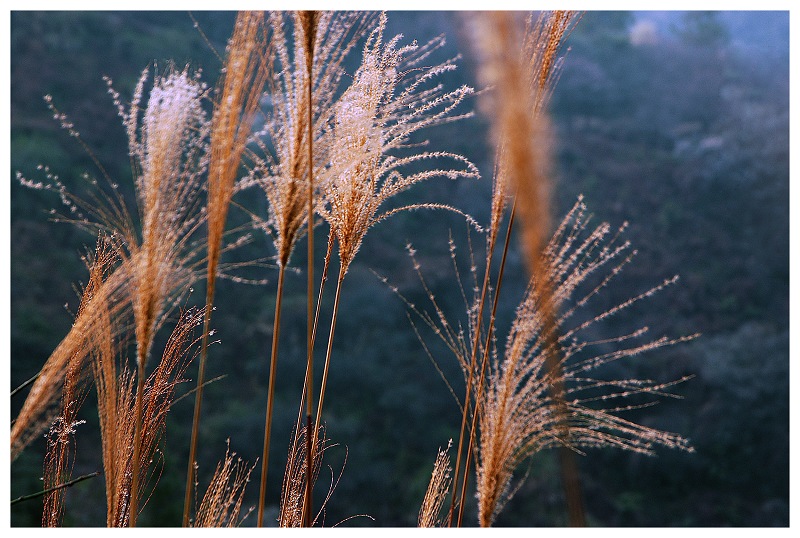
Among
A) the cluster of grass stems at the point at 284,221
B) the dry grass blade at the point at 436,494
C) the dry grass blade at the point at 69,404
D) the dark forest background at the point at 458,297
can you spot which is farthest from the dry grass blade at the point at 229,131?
the dark forest background at the point at 458,297

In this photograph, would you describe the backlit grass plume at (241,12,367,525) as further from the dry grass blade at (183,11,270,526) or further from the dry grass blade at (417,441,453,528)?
the dry grass blade at (417,441,453,528)

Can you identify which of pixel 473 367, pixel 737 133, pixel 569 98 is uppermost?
pixel 569 98

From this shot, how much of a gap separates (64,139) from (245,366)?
10.5 ft

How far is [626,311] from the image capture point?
7879 mm

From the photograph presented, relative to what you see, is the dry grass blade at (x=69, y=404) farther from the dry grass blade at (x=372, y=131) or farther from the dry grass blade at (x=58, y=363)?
the dry grass blade at (x=372, y=131)

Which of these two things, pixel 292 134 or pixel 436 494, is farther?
pixel 436 494

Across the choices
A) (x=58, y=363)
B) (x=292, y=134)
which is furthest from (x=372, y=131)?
(x=58, y=363)

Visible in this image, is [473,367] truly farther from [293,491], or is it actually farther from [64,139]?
[64,139]

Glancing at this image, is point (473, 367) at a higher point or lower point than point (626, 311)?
lower

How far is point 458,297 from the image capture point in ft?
25.7

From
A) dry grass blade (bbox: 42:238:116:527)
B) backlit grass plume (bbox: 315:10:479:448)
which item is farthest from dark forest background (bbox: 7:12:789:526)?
backlit grass plume (bbox: 315:10:479:448)

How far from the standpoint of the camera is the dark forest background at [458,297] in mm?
5871

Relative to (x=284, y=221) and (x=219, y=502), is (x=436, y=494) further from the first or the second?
(x=284, y=221)

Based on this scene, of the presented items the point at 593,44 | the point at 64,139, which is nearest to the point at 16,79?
the point at 64,139
